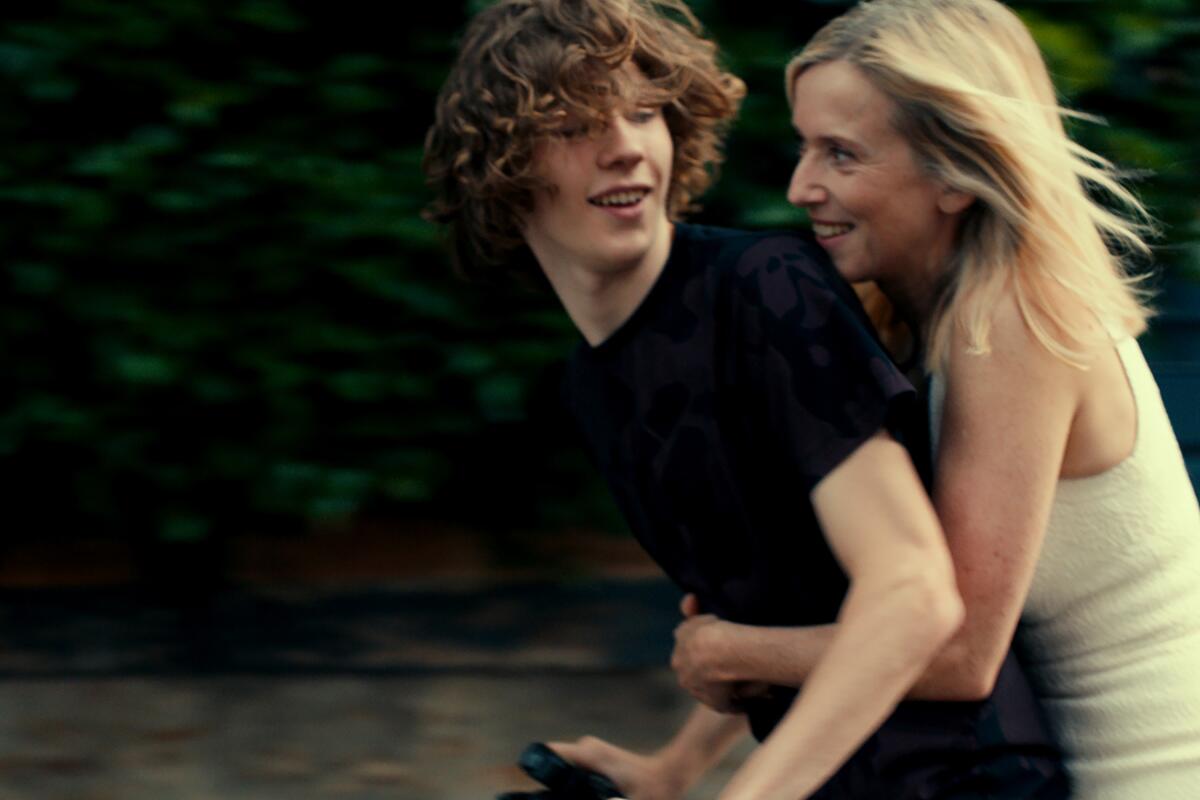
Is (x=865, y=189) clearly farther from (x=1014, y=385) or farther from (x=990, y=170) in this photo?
(x=1014, y=385)

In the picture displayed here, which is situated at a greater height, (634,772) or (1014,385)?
(1014,385)

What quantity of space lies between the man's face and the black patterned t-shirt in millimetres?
57

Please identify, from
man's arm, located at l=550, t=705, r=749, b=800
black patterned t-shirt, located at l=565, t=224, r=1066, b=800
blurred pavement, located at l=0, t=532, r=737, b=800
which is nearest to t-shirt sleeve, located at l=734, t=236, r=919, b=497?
black patterned t-shirt, located at l=565, t=224, r=1066, b=800

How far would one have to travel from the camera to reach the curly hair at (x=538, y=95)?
2.00 meters

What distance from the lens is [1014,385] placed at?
1.78 m

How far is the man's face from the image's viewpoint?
6.49ft

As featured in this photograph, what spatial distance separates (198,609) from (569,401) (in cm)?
155

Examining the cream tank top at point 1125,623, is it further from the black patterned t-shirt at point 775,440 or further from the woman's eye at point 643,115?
the woman's eye at point 643,115

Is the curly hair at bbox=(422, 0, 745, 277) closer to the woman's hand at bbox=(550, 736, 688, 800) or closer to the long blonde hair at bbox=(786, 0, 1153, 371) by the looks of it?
the long blonde hair at bbox=(786, 0, 1153, 371)

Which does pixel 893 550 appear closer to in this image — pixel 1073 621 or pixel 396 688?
pixel 1073 621

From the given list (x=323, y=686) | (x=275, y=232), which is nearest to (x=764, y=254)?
(x=275, y=232)

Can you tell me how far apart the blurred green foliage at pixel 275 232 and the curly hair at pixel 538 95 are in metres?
0.81

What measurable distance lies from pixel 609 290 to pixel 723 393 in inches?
9.1

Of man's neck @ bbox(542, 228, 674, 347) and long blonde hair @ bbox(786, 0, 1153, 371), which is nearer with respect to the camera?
long blonde hair @ bbox(786, 0, 1153, 371)
